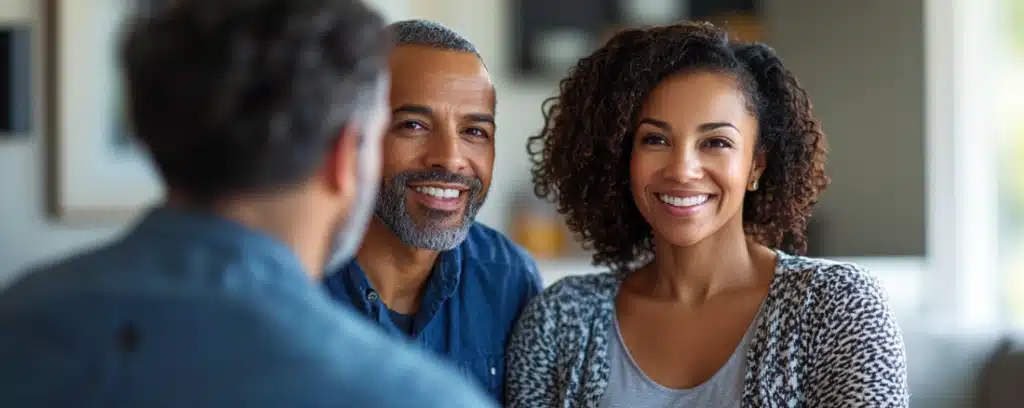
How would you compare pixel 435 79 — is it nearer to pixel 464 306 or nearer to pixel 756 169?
pixel 464 306

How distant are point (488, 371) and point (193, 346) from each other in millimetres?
1202

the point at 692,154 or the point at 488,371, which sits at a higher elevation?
the point at 692,154

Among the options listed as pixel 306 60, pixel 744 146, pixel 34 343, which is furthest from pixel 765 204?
pixel 34 343

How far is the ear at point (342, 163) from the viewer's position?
0.94 m

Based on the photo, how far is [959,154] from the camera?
4.64m

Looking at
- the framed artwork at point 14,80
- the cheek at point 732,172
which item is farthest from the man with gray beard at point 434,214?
the framed artwork at point 14,80

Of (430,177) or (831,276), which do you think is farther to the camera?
(430,177)

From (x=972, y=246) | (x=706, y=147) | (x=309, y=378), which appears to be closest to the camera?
(x=309, y=378)

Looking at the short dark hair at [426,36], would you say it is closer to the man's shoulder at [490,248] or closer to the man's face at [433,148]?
the man's face at [433,148]

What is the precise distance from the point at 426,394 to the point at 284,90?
244mm

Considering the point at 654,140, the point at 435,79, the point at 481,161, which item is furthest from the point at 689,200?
the point at 435,79

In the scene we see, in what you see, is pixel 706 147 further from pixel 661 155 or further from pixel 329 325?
pixel 329 325

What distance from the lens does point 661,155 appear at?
1.86 m

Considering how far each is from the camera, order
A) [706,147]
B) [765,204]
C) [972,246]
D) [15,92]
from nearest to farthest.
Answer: [706,147], [765,204], [15,92], [972,246]
